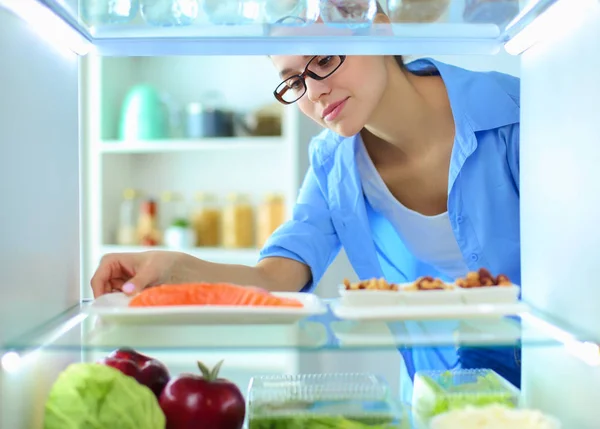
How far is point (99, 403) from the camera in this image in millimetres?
739

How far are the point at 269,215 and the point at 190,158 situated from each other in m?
0.55

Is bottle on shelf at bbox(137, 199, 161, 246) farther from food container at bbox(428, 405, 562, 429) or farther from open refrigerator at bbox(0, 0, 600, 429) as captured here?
food container at bbox(428, 405, 562, 429)

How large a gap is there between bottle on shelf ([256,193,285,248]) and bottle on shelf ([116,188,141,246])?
0.62 metres

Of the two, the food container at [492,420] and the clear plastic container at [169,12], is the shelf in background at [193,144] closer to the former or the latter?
the clear plastic container at [169,12]

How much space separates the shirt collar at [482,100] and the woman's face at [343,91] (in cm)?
15

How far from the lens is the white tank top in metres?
1.43

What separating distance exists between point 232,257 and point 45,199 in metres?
2.24

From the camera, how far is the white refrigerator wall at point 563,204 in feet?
2.43

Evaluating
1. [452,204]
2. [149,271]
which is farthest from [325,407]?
[452,204]

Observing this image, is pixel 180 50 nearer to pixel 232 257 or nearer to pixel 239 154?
pixel 232 257

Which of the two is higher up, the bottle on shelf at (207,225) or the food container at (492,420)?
the bottle on shelf at (207,225)

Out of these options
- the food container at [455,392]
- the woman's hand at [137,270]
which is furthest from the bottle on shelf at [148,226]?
the food container at [455,392]

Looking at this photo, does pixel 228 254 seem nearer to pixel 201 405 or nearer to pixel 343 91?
pixel 343 91

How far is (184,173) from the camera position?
339cm
